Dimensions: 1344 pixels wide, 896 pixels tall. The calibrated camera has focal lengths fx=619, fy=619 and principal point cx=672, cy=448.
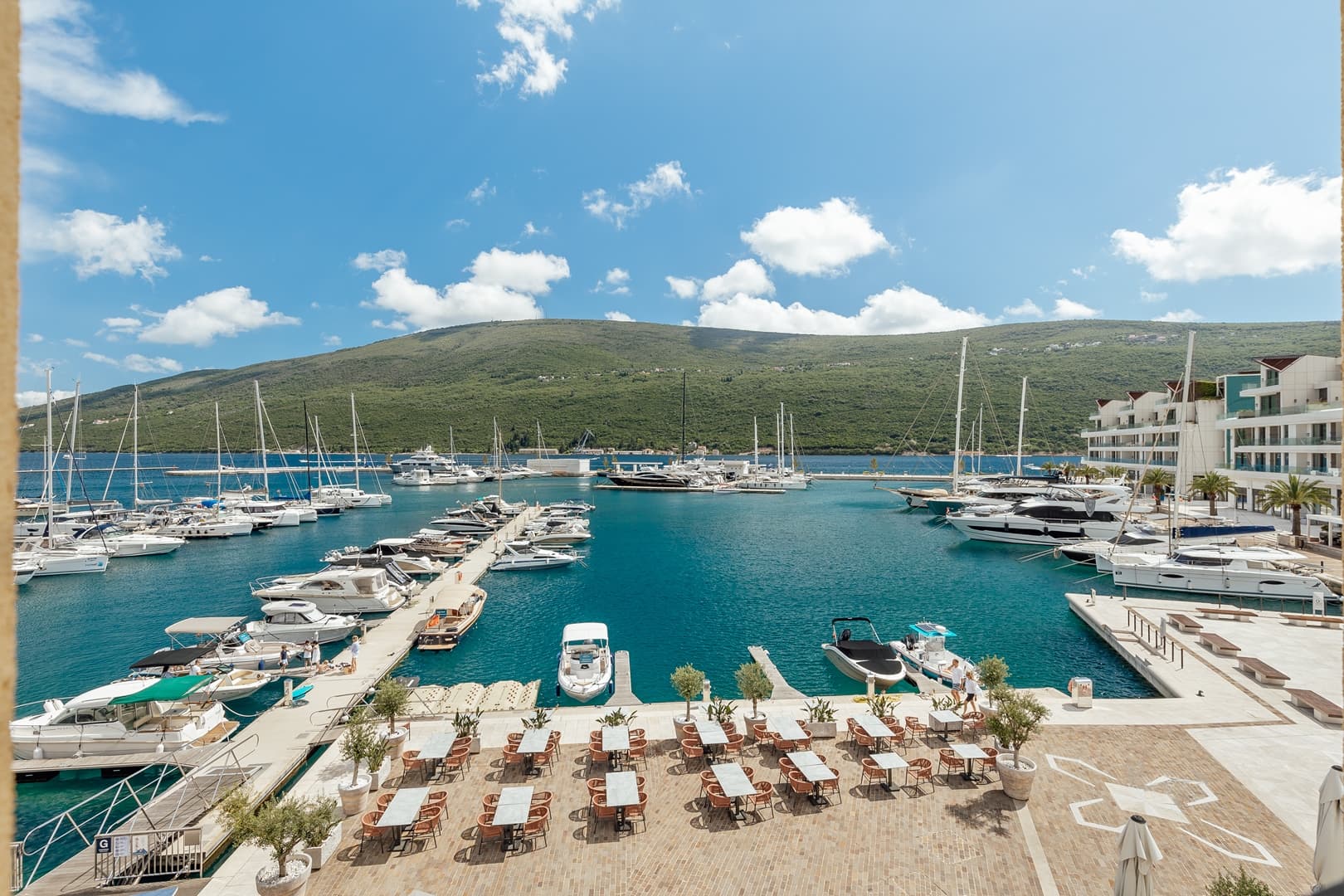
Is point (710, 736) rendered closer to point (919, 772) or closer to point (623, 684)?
point (919, 772)

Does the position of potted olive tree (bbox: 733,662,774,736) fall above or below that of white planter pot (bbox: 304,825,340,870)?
above

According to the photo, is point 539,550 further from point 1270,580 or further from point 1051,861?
point 1270,580

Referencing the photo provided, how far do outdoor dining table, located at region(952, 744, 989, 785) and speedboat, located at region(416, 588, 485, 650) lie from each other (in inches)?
815

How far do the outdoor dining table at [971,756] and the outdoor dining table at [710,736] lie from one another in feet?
17.9

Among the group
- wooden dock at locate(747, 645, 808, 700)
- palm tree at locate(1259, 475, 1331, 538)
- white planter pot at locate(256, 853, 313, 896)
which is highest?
palm tree at locate(1259, 475, 1331, 538)

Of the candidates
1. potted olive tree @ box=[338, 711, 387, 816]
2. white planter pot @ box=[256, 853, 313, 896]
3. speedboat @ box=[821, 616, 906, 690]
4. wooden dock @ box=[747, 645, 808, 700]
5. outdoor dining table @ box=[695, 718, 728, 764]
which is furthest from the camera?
speedboat @ box=[821, 616, 906, 690]

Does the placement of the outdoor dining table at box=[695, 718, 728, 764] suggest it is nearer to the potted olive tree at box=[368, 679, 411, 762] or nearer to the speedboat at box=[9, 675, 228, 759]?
the potted olive tree at box=[368, 679, 411, 762]


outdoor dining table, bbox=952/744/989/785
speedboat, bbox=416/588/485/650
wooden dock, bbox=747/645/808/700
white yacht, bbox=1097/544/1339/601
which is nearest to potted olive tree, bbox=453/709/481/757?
wooden dock, bbox=747/645/808/700

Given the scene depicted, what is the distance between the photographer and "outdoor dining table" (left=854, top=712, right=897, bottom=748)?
15.4 m

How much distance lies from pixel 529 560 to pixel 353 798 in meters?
29.1

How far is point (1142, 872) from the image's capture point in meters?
8.74

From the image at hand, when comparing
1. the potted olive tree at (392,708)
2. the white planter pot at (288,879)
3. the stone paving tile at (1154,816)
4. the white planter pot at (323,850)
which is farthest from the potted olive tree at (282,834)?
the stone paving tile at (1154,816)

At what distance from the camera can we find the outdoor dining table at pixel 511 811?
39.4 ft

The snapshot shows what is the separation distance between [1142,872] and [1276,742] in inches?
439
